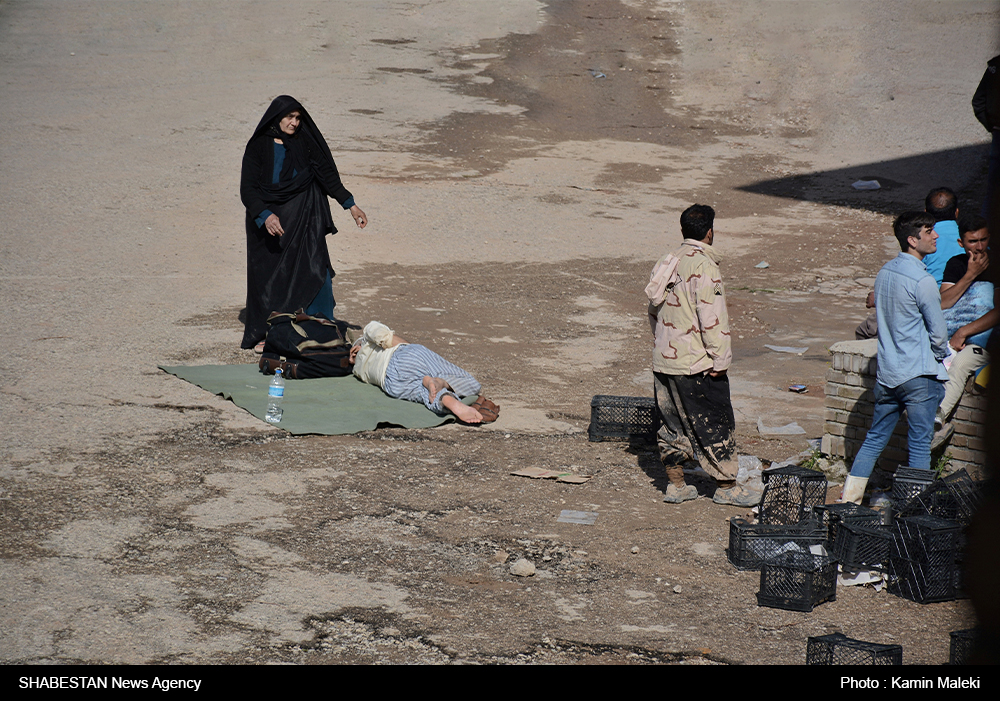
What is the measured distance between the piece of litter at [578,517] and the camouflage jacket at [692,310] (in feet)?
2.96

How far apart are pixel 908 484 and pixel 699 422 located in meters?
1.12

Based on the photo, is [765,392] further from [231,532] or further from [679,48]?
[679,48]

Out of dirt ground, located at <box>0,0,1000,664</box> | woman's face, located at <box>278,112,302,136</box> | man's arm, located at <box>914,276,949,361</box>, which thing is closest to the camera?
dirt ground, located at <box>0,0,1000,664</box>

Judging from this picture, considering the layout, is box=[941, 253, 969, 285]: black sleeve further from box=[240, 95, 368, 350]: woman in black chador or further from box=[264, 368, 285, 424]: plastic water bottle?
box=[240, 95, 368, 350]: woman in black chador

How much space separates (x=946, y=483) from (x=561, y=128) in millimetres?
14075

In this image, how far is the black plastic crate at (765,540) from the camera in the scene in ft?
15.9

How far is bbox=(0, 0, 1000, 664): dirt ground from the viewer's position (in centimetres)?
443

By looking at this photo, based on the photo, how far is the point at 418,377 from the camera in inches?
288

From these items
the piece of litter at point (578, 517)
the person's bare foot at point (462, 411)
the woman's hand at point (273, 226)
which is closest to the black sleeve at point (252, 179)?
the woman's hand at point (273, 226)

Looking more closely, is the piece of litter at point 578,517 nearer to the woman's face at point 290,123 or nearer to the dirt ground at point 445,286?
the dirt ground at point 445,286

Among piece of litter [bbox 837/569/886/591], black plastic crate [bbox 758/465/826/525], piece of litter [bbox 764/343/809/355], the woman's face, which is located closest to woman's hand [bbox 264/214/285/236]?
the woman's face

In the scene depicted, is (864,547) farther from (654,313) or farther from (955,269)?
(955,269)

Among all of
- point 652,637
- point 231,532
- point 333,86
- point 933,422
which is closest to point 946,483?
point 933,422

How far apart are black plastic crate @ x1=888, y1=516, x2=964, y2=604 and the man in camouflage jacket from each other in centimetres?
106
